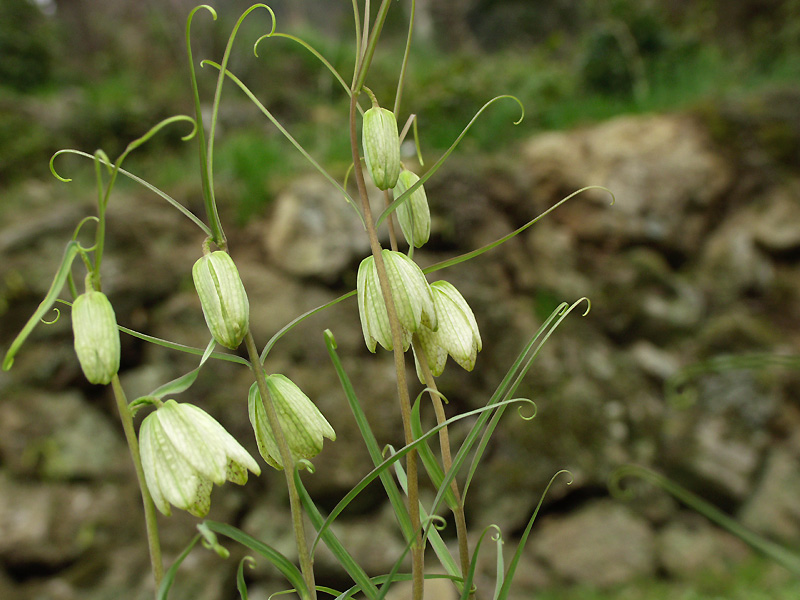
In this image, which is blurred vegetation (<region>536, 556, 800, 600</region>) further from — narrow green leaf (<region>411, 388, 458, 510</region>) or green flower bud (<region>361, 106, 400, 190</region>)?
green flower bud (<region>361, 106, 400, 190</region>)

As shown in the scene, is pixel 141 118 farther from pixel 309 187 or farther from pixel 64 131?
pixel 309 187

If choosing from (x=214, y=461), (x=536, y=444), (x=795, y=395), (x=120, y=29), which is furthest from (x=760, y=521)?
(x=120, y=29)

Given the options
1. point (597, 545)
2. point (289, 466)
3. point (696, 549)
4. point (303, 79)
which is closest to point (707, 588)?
point (696, 549)

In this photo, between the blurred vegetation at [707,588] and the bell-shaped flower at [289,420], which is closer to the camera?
the bell-shaped flower at [289,420]

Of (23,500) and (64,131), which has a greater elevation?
(64,131)

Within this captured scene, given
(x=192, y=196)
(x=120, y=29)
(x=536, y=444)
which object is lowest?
(x=536, y=444)

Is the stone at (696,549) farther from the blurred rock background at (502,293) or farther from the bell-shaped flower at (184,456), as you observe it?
the bell-shaped flower at (184,456)

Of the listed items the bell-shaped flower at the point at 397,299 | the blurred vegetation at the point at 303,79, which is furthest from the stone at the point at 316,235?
the bell-shaped flower at the point at 397,299
